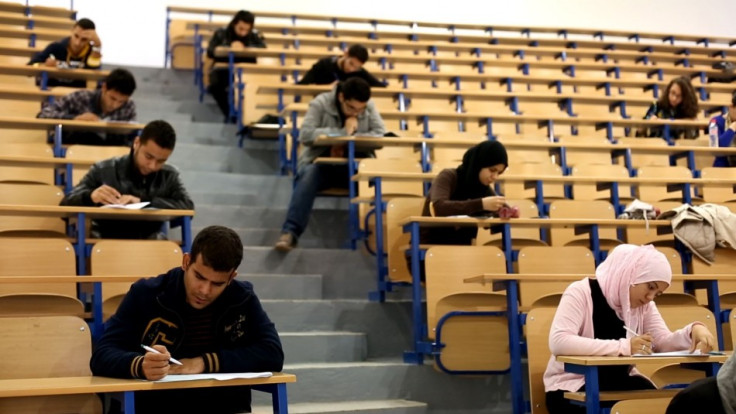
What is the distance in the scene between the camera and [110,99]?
4.37 meters

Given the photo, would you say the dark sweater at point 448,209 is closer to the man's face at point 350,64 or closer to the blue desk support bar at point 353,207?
the blue desk support bar at point 353,207

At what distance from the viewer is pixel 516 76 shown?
655 cm

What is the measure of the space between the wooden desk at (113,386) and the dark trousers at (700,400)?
0.86 m

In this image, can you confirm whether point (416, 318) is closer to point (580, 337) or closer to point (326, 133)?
point (580, 337)

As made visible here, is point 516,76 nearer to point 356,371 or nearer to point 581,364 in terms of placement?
point 356,371

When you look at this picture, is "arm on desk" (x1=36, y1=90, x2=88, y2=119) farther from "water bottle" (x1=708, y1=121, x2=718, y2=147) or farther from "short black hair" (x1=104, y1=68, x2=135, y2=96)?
"water bottle" (x1=708, y1=121, x2=718, y2=147)

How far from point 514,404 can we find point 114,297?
1423 mm

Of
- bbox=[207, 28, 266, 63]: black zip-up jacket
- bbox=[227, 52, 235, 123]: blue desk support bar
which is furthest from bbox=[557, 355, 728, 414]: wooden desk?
bbox=[207, 28, 266, 63]: black zip-up jacket

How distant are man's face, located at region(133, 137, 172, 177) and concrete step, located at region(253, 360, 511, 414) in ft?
3.13

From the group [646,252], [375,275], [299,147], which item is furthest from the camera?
[299,147]

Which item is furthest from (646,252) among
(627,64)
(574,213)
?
(627,64)

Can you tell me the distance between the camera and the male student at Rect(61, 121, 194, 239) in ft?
10.7

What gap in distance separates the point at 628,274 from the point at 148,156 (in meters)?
1.87

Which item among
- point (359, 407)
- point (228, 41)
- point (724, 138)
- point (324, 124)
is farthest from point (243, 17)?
point (359, 407)
